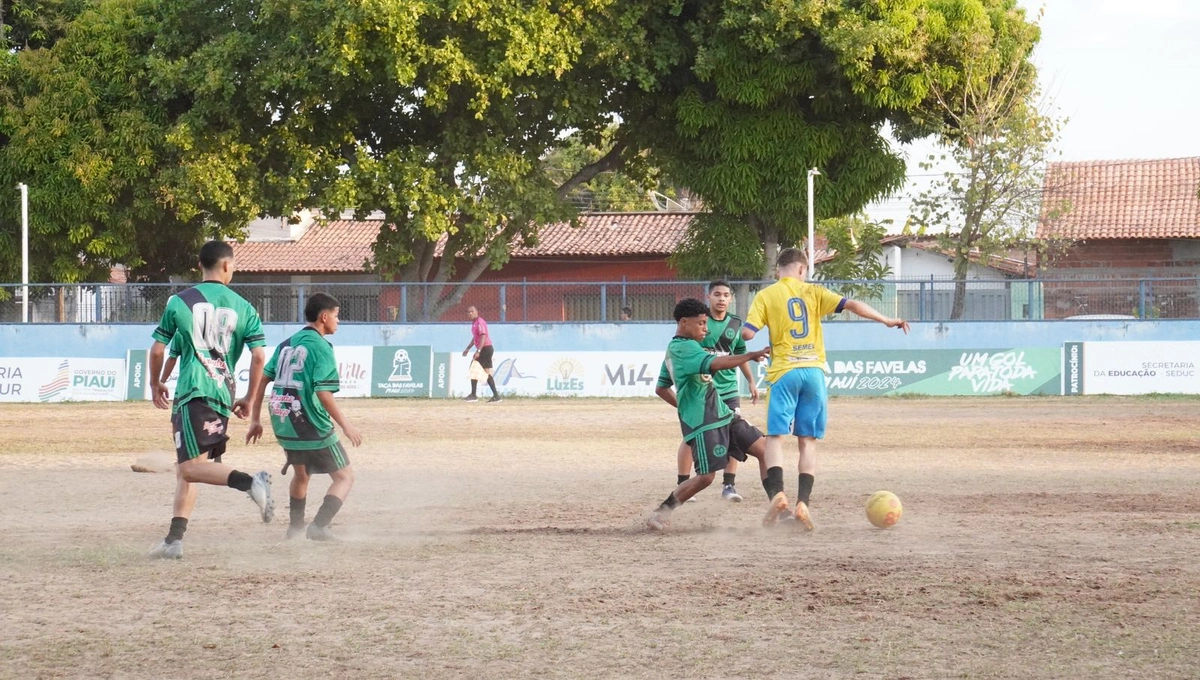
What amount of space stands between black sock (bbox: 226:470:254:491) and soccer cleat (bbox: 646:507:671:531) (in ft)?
8.57

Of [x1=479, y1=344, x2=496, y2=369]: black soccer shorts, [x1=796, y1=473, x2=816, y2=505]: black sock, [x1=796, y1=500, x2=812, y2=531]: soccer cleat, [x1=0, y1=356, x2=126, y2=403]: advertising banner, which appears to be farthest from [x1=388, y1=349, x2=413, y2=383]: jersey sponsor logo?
[x1=796, y1=500, x2=812, y2=531]: soccer cleat

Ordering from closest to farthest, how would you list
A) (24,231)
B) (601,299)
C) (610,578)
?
1. (610,578)
2. (601,299)
3. (24,231)

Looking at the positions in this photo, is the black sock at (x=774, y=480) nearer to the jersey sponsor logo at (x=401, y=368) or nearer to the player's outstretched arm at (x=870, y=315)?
the player's outstretched arm at (x=870, y=315)

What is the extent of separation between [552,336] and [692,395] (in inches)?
720

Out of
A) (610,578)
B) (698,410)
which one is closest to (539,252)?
(698,410)

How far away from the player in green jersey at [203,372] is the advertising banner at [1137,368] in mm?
21142

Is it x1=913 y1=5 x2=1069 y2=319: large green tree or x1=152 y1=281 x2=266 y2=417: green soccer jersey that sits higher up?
x1=913 y1=5 x2=1069 y2=319: large green tree

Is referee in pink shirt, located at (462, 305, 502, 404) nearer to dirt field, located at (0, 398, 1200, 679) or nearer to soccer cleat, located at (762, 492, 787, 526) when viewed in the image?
dirt field, located at (0, 398, 1200, 679)

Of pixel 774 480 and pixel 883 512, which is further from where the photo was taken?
pixel 774 480

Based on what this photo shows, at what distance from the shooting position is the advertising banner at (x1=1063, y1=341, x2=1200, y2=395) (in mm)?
25766

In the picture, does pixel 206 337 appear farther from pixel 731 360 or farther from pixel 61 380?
pixel 61 380

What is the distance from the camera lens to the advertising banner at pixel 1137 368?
2577cm

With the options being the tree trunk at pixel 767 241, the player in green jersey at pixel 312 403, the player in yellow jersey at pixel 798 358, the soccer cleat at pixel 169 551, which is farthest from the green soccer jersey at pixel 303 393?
the tree trunk at pixel 767 241

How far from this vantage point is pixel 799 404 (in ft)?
30.1
